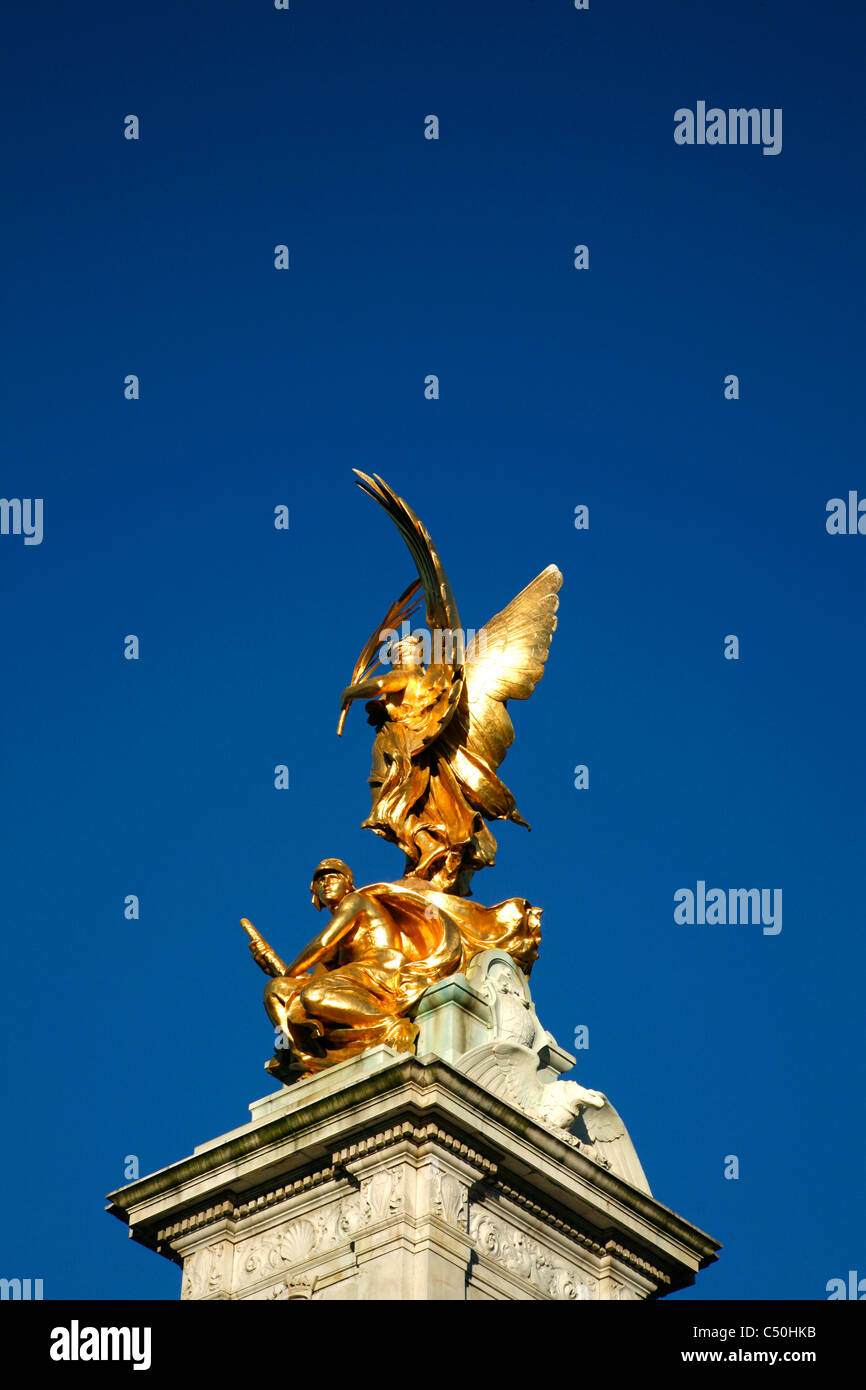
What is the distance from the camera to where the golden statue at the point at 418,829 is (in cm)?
2633

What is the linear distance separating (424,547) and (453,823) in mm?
3385

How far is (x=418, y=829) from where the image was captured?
2872cm

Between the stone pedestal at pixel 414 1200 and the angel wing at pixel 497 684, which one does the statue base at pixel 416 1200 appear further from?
the angel wing at pixel 497 684

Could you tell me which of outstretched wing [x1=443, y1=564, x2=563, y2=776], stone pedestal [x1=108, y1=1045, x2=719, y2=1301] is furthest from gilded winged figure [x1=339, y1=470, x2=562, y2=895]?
stone pedestal [x1=108, y1=1045, x2=719, y2=1301]

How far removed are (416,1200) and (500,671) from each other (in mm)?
7910

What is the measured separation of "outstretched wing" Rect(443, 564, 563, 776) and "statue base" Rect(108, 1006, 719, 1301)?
4.02m

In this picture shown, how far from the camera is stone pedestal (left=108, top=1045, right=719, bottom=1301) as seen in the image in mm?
23953

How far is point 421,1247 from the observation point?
926 inches

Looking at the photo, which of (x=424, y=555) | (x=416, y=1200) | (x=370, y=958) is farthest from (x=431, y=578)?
(x=416, y=1200)

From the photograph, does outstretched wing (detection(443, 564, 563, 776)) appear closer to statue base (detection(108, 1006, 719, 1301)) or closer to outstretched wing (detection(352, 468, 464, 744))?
outstretched wing (detection(352, 468, 464, 744))

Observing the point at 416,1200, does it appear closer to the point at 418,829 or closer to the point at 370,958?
the point at 370,958
